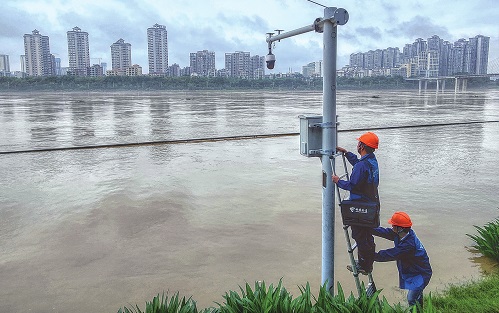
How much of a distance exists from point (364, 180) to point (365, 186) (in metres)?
0.10

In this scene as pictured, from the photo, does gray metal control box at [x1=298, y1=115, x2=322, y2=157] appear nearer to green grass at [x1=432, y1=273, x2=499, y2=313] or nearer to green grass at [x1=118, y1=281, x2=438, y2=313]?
green grass at [x1=118, y1=281, x2=438, y2=313]

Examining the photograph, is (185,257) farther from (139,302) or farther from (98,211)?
(98,211)

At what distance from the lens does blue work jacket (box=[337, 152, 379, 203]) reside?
5359 millimetres

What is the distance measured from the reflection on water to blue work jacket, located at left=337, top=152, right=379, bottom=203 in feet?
4.65

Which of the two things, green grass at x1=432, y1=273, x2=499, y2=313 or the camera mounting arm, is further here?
green grass at x1=432, y1=273, x2=499, y2=313

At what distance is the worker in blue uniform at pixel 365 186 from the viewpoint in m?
5.37

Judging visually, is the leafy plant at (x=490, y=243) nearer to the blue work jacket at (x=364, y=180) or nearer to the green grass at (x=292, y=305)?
the blue work jacket at (x=364, y=180)

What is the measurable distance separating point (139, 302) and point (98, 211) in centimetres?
411

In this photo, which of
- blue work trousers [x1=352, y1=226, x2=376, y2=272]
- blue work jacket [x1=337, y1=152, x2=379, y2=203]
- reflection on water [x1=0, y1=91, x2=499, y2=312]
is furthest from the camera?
reflection on water [x1=0, y1=91, x2=499, y2=312]

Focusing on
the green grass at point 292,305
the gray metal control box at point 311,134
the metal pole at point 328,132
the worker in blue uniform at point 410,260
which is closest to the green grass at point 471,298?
the worker in blue uniform at point 410,260

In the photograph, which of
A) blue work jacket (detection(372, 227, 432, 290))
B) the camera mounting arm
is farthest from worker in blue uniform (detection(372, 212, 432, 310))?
the camera mounting arm

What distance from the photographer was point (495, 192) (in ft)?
35.7

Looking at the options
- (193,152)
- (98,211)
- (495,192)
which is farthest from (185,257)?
(193,152)

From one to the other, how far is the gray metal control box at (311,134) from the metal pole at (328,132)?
0.21 feet
